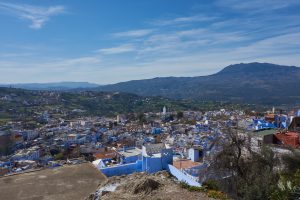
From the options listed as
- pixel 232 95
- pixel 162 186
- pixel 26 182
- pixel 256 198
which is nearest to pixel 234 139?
pixel 256 198

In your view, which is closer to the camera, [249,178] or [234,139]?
[249,178]

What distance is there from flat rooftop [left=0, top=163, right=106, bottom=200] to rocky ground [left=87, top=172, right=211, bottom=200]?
50cm

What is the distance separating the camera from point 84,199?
8094 mm

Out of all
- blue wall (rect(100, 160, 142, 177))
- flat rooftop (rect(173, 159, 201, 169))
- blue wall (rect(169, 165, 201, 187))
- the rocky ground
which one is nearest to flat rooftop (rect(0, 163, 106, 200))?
the rocky ground

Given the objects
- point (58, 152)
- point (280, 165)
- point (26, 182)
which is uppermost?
point (26, 182)

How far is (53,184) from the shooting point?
351 inches

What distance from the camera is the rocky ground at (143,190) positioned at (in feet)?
26.0

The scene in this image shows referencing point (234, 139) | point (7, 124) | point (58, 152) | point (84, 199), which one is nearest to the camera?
point (84, 199)

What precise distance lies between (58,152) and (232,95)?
152 metres

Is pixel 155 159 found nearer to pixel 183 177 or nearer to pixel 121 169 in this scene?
pixel 121 169

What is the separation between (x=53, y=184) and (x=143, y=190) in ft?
8.21

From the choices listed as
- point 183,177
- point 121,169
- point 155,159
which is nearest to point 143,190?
point 183,177

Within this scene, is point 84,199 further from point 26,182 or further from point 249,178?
point 249,178

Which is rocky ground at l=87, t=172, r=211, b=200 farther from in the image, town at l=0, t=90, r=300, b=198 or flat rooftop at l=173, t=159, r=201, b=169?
flat rooftop at l=173, t=159, r=201, b=169
